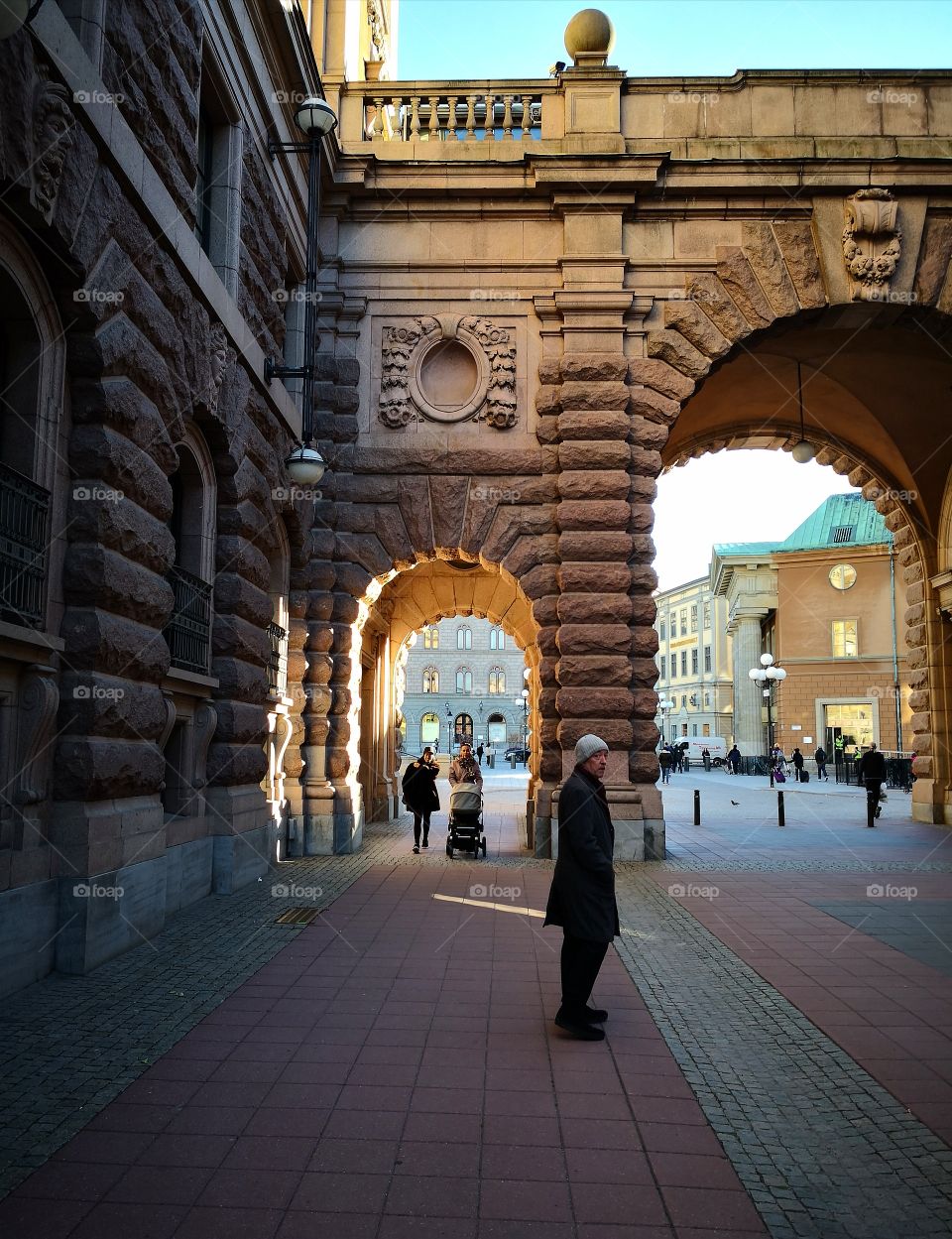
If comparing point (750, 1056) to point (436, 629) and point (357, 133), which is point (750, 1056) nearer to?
point (357, 133)

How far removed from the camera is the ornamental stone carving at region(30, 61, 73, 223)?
6566 mm

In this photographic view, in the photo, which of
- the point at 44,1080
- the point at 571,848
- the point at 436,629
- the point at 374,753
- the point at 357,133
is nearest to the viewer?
the point at 44,1080

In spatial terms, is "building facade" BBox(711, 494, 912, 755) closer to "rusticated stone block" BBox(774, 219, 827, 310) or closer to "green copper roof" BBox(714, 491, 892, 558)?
"green copper roof" BBox(714, 491, 892, 558)

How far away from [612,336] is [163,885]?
10.6 metres

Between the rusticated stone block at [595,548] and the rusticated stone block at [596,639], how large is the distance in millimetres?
813

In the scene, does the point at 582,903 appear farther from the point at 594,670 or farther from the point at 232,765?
the point at 594,670

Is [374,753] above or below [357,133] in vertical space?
below

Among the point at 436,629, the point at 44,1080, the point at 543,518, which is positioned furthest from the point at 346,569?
the point at 436,629

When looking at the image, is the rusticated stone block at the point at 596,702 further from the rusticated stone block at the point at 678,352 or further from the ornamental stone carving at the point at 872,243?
the ornamental stone carving at the point at 872,243

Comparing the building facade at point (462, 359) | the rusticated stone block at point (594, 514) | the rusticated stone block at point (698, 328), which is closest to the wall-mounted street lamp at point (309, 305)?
the building facade at point (462, 359)

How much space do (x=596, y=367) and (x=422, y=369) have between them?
9.14ft

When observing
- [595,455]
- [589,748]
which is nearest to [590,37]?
[595,455]

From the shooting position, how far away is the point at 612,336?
1573cm

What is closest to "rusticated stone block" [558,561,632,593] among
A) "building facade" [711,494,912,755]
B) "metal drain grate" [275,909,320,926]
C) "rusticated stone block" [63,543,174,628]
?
"metal drain grate" [275,909,320,926]
